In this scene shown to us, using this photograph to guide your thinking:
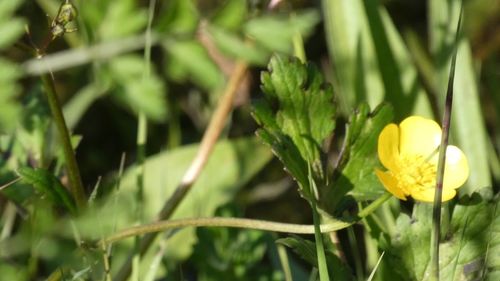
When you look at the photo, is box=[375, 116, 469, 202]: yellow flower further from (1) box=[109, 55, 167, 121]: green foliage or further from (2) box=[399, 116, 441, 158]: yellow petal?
(1) box=[109, 55, 167, 121]: green foliage

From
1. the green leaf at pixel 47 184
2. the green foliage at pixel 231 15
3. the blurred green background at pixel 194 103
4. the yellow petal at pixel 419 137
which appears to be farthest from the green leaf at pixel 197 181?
the yellow petal at pixel 419 137

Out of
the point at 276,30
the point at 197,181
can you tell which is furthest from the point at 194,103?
the point at 276,30

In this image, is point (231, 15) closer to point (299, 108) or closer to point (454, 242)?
point (299, 108)

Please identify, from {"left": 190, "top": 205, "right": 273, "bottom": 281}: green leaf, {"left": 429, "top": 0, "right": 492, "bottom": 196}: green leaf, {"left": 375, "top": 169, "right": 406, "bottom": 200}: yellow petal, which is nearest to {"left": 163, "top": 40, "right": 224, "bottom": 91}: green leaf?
{"left": 190, "top": 205, "right": 273, "bottom": 281}: green leaf

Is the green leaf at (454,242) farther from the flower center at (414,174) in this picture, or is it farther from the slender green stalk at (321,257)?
the slender green stalk at (321,257)

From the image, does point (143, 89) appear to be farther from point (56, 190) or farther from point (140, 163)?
point (56, 190)

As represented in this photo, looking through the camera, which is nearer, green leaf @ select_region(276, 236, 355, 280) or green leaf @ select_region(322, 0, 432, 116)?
green leaf @ select_region(276, 236, 355, 280)

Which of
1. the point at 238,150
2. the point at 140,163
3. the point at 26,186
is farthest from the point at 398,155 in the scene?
the point at 238,150

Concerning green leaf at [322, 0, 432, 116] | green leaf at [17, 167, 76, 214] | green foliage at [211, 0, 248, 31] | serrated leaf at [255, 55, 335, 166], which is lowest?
green leaf at [17, 167, 76, 214]
